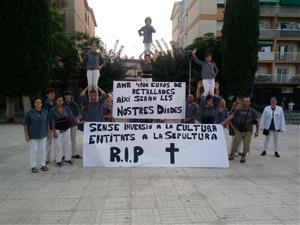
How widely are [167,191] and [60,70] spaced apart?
31736mm

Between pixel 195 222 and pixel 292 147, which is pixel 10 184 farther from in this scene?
pixel 292 147

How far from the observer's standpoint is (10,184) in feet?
29.5

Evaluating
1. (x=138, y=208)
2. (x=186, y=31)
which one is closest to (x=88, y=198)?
(x=138, y=208)

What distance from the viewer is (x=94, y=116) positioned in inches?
465

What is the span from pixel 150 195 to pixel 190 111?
16.7ft

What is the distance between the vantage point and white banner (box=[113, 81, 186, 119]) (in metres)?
11.7

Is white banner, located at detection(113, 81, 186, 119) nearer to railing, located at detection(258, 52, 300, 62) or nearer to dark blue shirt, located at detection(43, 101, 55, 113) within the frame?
dark blue shirt, located at detection(43, 101, 55, 113)

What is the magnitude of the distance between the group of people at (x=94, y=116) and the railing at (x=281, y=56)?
42462mm

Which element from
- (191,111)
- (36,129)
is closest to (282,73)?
(191,111)

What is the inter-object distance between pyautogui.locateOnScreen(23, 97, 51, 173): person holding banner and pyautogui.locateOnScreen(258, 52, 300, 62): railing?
1861 inches

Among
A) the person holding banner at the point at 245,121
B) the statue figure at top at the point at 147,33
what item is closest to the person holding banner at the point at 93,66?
the statue figure at top at the point at 147,33

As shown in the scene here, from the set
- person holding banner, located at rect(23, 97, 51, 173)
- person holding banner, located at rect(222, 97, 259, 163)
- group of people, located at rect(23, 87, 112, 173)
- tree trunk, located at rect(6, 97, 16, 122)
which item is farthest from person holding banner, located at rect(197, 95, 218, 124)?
tree trunk, located at rect(6, 97, 16, 122)

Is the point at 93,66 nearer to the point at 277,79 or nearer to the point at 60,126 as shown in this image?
the point at 60,126

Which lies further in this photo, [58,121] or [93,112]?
[93,112]
